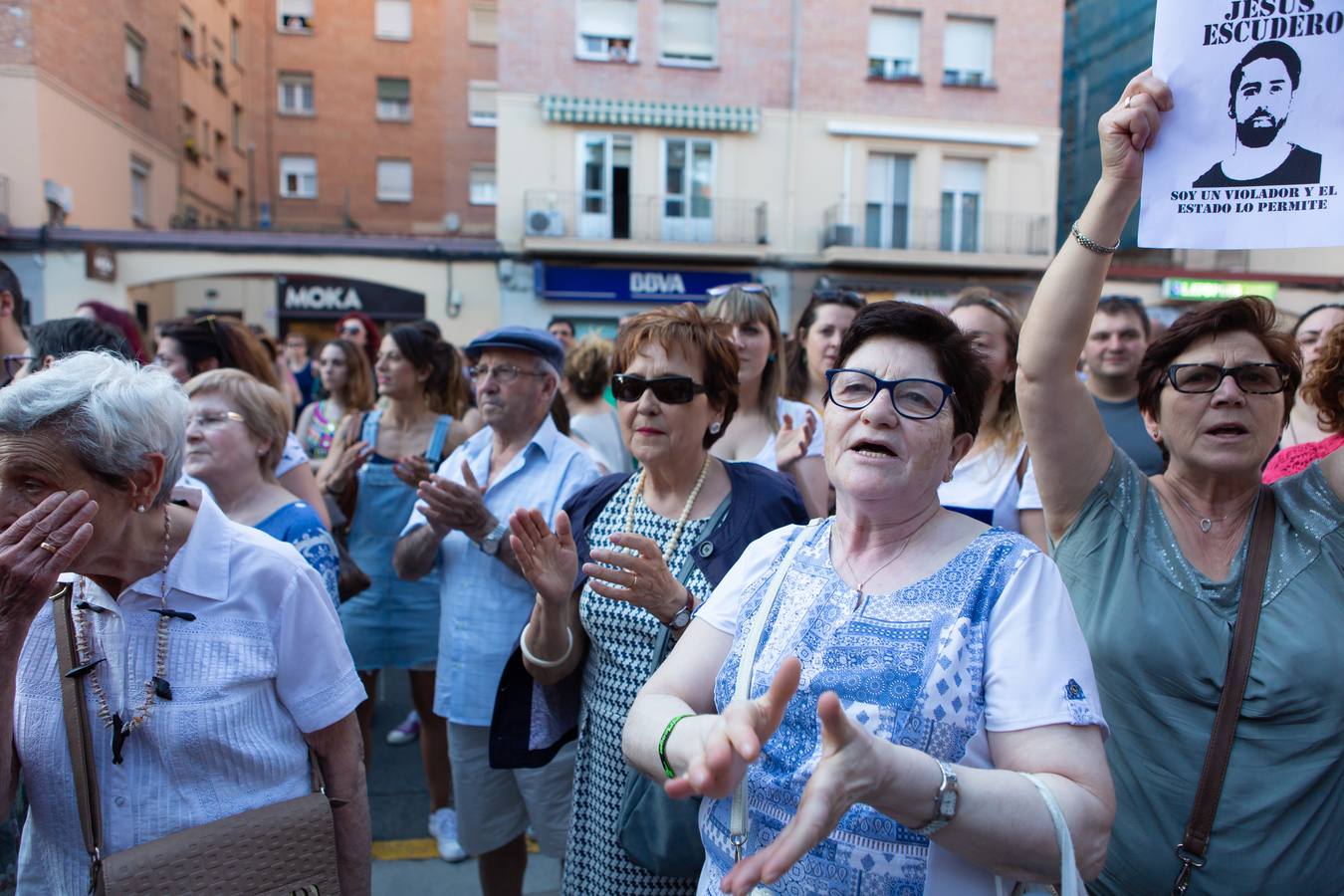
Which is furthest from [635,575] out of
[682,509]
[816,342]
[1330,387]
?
[816,342]

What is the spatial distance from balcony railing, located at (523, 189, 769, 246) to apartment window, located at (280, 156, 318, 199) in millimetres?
10931

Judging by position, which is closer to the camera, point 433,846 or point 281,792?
point 281,792

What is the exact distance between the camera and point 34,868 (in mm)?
1863

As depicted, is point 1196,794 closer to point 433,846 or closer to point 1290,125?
point 1290,125

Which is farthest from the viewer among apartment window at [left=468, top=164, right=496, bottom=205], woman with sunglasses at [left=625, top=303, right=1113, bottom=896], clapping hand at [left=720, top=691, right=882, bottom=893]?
apartment window at [left=468, top=164, right=496, bottom=205]

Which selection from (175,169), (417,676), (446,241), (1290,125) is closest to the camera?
(1290,125)

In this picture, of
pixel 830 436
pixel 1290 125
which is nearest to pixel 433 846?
pixel 830 436

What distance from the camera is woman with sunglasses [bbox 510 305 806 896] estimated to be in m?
→ 2.37

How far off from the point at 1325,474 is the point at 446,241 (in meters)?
19.0

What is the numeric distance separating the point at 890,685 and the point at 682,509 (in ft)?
3.81

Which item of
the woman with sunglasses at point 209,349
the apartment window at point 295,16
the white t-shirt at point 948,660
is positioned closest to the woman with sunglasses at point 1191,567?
the white t-shirt at point 948,660

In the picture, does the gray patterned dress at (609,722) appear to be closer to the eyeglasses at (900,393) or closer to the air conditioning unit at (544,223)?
the eyeglasses at (900,393)

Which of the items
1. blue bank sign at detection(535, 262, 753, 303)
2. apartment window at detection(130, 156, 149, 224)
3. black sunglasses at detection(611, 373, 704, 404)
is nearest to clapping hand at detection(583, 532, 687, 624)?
black sunglasses at detection(611, 373, 704, 404)

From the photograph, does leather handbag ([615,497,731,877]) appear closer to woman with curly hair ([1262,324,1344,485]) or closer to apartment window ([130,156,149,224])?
woman with curly hair ([1262,324,1344,485])
